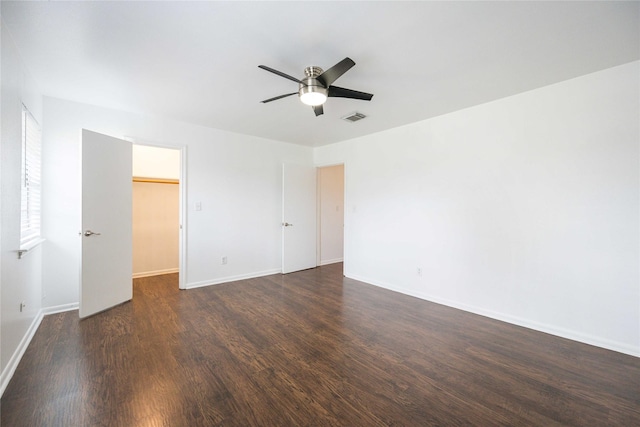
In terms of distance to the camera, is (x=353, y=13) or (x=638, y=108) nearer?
(x=353, y=13)

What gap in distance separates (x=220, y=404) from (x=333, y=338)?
113 cm

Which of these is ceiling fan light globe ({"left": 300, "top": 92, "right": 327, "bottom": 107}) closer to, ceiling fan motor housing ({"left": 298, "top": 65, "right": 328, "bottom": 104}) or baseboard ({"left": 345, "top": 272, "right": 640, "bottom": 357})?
ceiling fan motor housing ({"left": 298, "top": 65, "right": 328, "bottom": 104})

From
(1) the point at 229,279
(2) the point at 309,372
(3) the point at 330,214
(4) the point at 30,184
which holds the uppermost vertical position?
(4) the point at 30,184

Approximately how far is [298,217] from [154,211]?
102 inches

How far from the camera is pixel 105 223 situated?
10.3ft

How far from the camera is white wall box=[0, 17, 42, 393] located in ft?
6.09

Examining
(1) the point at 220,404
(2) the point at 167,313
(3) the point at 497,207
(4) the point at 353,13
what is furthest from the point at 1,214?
(3) the point at 497,207

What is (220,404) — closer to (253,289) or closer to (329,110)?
(253,289)

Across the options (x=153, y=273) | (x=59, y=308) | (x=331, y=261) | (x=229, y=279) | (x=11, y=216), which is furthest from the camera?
(x=331, y=261)

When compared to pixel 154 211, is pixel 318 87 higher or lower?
higher

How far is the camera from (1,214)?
1802mm

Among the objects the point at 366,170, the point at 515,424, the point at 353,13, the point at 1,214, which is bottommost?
the point at 515,424

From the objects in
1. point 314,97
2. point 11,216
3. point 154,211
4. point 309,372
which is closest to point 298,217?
point 154,211

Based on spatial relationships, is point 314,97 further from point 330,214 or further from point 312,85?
point 330,214
